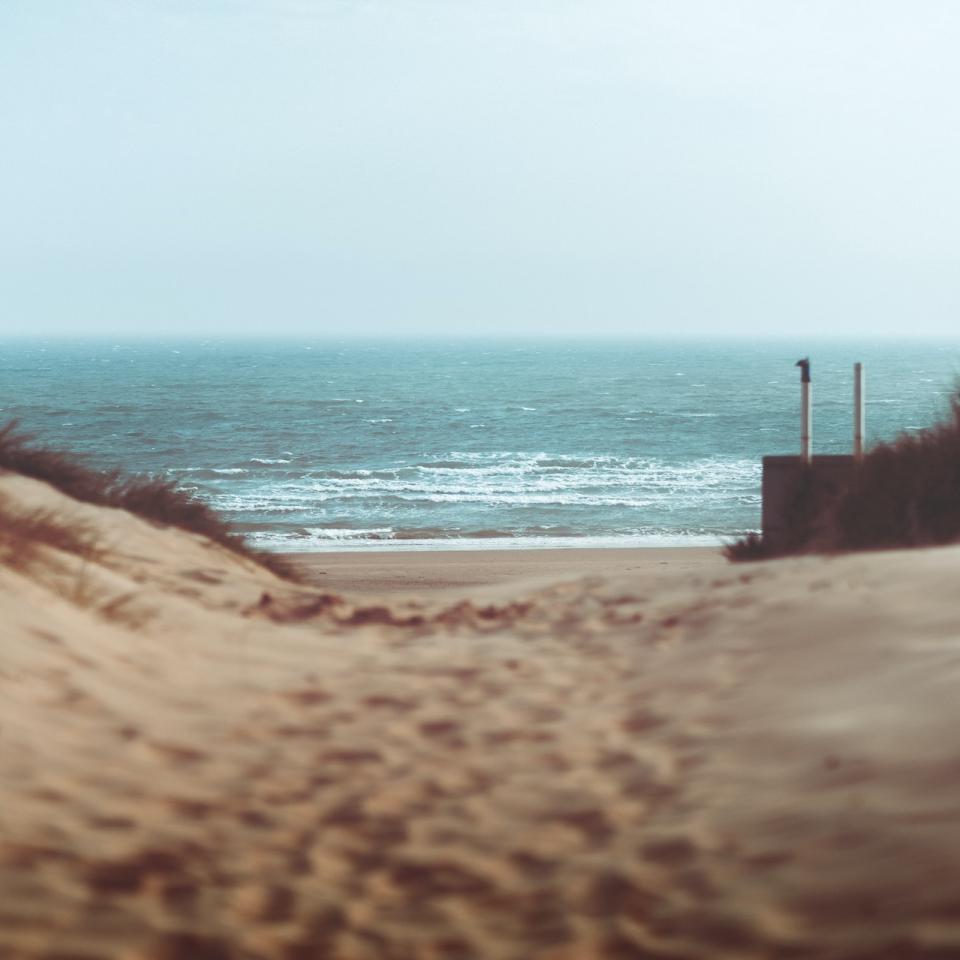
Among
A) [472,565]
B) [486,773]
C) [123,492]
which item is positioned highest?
[123,492]

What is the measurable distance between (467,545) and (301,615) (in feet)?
66.6

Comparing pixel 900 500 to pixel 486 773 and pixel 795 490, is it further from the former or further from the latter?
pixel 486 773

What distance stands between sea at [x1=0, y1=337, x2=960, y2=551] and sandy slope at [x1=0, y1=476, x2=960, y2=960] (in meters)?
4.97

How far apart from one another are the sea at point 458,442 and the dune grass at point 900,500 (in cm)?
222

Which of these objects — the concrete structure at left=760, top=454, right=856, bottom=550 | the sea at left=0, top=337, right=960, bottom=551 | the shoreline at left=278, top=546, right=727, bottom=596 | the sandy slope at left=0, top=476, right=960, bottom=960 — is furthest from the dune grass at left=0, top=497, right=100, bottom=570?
the shoreline at left=278, top=546, right=727, bottom=596

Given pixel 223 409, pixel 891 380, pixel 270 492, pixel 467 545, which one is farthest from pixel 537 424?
pixel 891 380

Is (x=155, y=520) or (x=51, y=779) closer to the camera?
(x=51, y=779)

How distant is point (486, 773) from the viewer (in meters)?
5.29

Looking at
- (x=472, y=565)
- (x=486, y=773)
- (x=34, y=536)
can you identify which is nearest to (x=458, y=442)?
(x=472, y=565)

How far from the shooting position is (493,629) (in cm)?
830

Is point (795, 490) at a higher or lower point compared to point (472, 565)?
higher

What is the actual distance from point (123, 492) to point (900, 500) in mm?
6182

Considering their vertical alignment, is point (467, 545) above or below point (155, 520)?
below

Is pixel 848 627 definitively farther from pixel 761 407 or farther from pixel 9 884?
pixel 761 407
